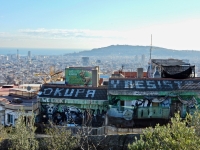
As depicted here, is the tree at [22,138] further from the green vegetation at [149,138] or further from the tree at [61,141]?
the tree at [61,141]

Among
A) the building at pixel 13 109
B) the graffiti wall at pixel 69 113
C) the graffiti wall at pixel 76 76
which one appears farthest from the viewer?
the graffiti wall at pixel 76 76

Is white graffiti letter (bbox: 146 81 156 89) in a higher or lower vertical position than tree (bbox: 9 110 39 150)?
higher

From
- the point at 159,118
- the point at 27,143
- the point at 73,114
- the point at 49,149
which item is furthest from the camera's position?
the point at 73,114

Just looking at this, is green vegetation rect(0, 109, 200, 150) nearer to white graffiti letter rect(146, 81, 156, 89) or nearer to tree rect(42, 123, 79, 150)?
tree rect(42, 123, 79, 150)

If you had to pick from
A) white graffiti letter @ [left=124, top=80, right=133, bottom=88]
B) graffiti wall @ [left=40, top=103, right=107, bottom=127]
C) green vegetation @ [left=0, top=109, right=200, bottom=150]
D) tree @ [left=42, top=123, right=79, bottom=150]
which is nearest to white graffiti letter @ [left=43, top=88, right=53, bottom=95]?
graffiti wall @ [left=40, top=103, right=107, bottom=127]

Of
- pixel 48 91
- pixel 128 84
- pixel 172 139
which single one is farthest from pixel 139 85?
pixel 172 139

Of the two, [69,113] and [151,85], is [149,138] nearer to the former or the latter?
[151,85]

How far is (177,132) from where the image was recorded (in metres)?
8.97

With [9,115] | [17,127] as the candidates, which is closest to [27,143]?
[17,127]

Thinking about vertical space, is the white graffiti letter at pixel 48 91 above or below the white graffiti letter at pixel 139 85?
below

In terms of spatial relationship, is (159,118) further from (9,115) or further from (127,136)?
(9,115)

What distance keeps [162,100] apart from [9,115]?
1353cm

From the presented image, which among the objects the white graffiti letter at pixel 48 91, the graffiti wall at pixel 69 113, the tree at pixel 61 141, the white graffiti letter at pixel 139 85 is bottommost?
the graffiti wall at pixel 69 113

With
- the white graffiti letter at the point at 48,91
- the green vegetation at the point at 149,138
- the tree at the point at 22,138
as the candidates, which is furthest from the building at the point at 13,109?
the tree at the point at 22,138
